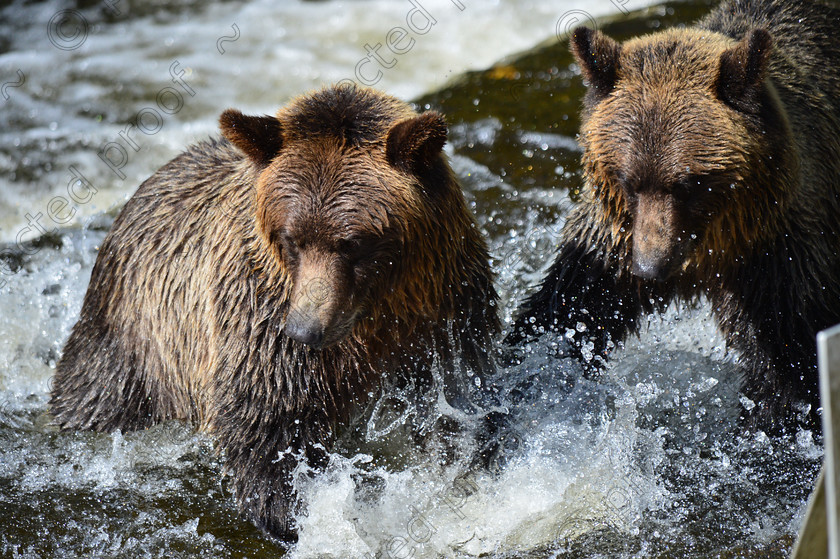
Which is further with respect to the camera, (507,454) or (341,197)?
(507,454)

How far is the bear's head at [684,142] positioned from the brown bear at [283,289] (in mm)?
884

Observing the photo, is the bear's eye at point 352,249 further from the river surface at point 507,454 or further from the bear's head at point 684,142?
the bear's head at point 684,142

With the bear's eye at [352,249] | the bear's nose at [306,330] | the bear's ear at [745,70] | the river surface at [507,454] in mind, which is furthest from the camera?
the river surface at [507,454]

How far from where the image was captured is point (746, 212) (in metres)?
5.06

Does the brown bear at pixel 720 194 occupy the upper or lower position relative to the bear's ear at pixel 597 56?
lower

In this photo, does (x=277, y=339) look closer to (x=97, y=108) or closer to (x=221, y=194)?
(x=221, y=194)

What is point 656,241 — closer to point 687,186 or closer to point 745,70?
point 687,186

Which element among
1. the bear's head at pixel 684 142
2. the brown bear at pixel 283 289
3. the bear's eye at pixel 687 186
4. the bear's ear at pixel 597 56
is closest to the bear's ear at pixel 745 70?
the bear's head at pixel 684 142

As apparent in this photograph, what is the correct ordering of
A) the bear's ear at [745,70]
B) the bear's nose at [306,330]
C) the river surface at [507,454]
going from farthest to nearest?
the river surface at [507,454] → the bear's ear at [745,70] → the bear's nose at [306,330]

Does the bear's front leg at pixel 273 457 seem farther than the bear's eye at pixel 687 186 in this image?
Yes

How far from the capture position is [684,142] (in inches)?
Result: 185

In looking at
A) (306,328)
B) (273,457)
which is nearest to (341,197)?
(306,328)

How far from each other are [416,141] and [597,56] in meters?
1.29

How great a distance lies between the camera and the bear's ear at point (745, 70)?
181 inches
